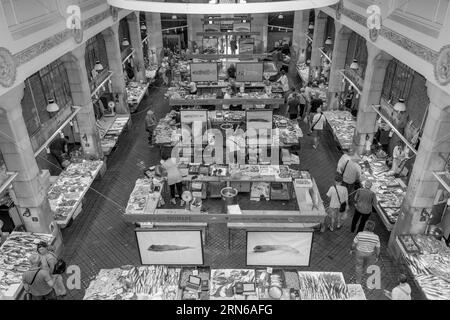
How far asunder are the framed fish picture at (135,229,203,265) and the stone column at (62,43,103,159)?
728cm

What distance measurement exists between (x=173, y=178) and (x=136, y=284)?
4526 mm

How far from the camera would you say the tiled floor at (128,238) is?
34.1 feet

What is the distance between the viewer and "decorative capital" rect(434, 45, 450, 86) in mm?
8109

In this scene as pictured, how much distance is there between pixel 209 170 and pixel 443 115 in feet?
24.4

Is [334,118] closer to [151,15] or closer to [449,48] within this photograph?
[449,48]

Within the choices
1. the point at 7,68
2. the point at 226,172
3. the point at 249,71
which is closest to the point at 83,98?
the point at 7,68

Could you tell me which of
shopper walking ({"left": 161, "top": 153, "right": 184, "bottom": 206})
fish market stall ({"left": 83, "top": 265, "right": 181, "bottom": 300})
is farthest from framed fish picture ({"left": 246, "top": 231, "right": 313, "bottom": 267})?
shopper walking ({"left": 161, "top": 153, "right": 184, "bottom": 206})

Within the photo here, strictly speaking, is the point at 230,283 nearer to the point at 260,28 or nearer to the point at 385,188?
the point at 385,188

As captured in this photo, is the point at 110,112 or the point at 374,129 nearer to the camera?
the point at 374,129

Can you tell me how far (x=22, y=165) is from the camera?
956 centimetres

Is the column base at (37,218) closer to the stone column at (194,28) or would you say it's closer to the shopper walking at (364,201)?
the shopper walking at (364,201)

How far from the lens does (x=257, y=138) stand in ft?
49.7

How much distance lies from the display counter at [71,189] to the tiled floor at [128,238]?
64 centimetres
